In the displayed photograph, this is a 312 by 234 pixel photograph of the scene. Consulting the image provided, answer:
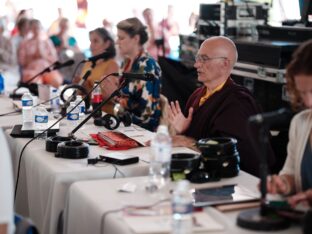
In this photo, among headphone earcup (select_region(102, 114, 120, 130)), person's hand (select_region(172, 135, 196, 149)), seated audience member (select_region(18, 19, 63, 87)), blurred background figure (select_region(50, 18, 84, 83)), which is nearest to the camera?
person's hand (select_region(172, 135, 196, 149))

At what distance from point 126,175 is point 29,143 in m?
0.70

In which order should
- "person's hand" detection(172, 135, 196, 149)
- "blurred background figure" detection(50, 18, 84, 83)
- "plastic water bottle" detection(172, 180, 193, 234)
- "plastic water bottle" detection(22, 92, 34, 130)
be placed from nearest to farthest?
"plastic water bottle" detection(172, 180, 193, 234) < "person's hand" detection(172, 135, 196, 149) < "plastic water bottle" detection(22, 92, 34, 130) < "blurred background figure" detection(50, 18, 84, 83)

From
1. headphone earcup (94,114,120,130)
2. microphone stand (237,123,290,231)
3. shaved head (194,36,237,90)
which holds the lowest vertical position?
headphone earcup (94,114,120,130)

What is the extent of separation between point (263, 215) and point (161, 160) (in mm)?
537

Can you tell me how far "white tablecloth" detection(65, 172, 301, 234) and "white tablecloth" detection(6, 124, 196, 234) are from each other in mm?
126

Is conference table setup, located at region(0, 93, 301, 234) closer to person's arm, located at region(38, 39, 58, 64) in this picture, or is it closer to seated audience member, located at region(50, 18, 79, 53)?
person's arm, located at region(38, 39, 58, 64)

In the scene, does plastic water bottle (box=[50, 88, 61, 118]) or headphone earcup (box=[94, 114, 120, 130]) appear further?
plastic water bottle (box=[50, 88, 61, 118])

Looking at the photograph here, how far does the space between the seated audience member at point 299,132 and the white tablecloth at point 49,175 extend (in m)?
0.64

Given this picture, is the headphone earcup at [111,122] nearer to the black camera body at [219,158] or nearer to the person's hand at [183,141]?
the person's hand at [183,141]

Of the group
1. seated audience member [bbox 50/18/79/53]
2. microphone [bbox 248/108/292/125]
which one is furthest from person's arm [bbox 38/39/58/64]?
microphone [bbox 248/108/292/125]

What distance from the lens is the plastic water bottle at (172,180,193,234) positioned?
6.17ft

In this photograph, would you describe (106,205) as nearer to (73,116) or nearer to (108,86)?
(73,116)

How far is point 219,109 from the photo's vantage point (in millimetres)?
3293

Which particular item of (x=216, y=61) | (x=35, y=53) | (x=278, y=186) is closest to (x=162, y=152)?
(x=278, y=186)
